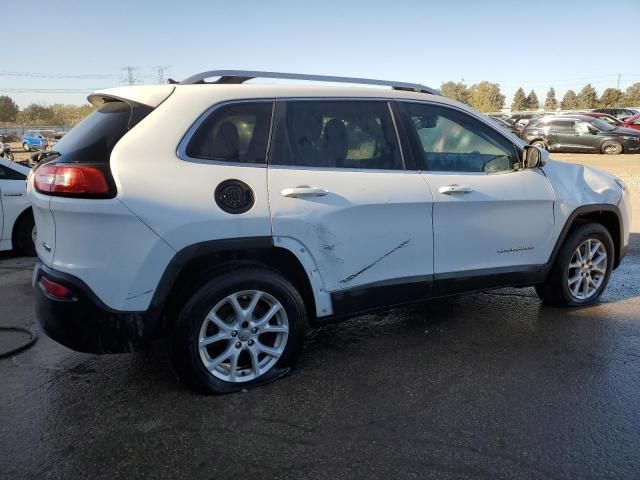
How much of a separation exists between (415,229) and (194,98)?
5.37 ft

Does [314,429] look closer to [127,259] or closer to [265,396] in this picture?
[265,396]

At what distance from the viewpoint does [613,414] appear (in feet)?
9.53

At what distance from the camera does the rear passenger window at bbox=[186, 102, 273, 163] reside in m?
2.98

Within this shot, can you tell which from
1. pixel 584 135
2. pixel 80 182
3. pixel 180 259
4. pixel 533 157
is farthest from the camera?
pixel 584 135

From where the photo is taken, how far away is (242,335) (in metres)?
3.12

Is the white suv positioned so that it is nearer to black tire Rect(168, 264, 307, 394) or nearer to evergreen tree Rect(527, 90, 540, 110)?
black tire Rect(168, 264, 307, 394)

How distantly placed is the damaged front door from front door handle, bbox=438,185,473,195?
5.1 inches

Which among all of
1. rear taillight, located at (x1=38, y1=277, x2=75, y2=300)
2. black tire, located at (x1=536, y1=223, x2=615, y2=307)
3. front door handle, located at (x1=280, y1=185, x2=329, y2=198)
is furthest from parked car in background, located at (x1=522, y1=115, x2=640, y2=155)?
rear taillight, located at (x1=38, y1=277, x2=75, y2=300)

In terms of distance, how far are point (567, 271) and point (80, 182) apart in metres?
3.79

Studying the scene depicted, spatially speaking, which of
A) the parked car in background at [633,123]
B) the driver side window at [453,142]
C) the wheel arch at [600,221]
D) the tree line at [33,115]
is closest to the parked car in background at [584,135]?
the parked car in background at [633,123]

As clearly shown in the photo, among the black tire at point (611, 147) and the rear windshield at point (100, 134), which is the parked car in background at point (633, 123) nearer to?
the black tire at point (611, 147)

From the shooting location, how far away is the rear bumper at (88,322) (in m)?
2.75

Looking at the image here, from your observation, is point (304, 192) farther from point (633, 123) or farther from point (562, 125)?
point (633, 123)

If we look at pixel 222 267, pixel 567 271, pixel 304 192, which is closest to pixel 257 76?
pixel 304 192
